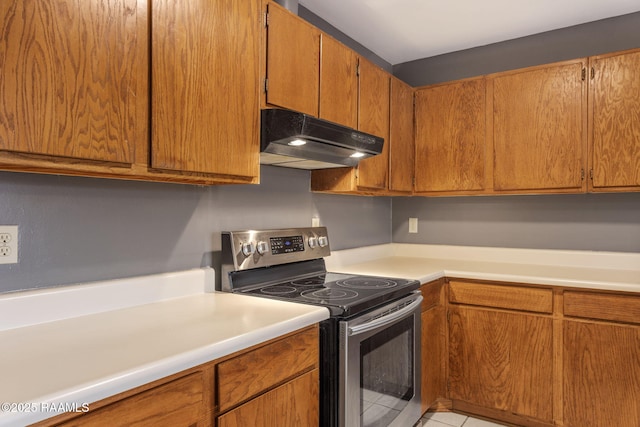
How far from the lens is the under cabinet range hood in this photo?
1573 mm

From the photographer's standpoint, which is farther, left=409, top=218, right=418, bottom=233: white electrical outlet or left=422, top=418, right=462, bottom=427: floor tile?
left=409, top=218, right=418, bottom=233: white electrical outlet

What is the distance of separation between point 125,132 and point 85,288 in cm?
55

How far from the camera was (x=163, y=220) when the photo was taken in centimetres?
161

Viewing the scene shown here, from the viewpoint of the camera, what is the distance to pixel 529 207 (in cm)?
273

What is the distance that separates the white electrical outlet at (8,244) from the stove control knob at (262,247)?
90 centimetres

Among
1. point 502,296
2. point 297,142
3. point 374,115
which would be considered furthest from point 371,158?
point 502,296

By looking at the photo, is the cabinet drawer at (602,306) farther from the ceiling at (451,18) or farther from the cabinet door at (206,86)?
the cabinet door at (206,86)

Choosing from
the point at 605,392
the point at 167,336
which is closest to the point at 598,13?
the point at 605,392

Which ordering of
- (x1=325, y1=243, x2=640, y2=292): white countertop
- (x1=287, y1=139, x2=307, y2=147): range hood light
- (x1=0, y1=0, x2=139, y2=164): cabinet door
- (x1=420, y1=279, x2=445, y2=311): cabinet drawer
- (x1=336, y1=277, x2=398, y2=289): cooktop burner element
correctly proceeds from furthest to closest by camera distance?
(x1=420, y1=279, x2=445, y2=311): cabinet drawer < (x1=325, y1=243, x2=640, y2=292): white countertop < (x1=336, y1=277, x2=398, y2=289): cooktop burner element < (x1=287, y1=139, x2=307, y2=147): range hood light < (x1=0, y1=0, x2=139, y2=164): cabinet door

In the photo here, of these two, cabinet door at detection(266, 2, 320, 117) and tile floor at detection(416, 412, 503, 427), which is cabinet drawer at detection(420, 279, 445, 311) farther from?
cabinet door at detection(266, 2, 320, 117)

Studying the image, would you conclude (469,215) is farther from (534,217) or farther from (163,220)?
(163,220)

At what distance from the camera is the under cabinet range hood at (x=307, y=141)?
5.16 ft

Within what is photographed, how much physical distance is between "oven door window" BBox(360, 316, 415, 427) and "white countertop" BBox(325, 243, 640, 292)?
0.37 metres

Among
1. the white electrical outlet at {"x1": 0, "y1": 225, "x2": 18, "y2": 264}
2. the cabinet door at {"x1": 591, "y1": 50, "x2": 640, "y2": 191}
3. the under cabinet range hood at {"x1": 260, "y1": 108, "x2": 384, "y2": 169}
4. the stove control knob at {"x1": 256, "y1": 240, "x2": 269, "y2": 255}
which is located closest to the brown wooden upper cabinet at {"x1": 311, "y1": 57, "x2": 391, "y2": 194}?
the under cabinet range hood at {"x1": 260, "y1": 108, "x2": 384, "y2": 169}
